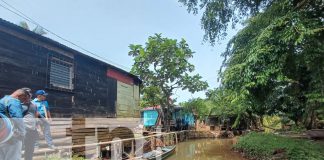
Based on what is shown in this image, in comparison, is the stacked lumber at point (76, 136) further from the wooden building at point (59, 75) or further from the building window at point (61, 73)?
the building window at point (61, 73)

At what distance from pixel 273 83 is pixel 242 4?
420 cm

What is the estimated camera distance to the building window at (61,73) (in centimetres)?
1059

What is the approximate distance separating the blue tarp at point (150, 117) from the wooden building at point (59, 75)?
16.7 metres

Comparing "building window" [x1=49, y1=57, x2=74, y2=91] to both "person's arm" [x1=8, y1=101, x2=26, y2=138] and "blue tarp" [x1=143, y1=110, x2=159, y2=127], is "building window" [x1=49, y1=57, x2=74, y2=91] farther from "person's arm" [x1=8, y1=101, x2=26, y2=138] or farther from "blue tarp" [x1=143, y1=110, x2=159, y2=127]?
"blue tarp" [x1=143, y1=110, x2=159, y2=127]

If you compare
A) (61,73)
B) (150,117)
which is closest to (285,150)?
(61,73)

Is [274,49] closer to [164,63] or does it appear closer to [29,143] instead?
[29,143]

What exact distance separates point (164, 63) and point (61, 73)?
16.9 m

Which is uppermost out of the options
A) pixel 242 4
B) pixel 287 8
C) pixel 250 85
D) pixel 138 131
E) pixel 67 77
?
pixel 242 4

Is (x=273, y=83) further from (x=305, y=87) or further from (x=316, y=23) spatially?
(x=305, y=87)

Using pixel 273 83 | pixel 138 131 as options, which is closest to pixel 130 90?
pixel 138 131

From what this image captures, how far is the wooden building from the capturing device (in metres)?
8.71

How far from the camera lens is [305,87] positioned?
18688 millimetres

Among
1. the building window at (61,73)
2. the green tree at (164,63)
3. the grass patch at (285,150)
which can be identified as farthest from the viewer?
the green tree at (164,63)

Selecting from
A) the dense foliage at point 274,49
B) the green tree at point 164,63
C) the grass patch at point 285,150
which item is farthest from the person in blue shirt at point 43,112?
the green tree at point 164,63
